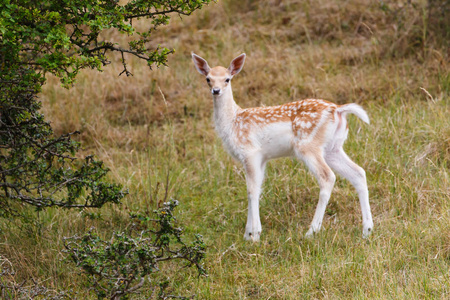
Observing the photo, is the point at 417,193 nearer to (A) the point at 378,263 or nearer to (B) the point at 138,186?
(A) the point at 378,263

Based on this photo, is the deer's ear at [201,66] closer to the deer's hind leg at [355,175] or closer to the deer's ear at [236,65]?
the deer's ear at [236,65]

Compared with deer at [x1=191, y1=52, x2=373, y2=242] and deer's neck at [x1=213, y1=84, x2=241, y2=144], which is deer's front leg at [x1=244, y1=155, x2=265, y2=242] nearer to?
deer at [x1=191, y1=52, x2=373, y2=242]

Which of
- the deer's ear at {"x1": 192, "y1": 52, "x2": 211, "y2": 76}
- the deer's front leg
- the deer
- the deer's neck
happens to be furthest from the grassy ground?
the deer's ear at {"x1": 192, "y1": 52, "x2": 211, "y2": 76}

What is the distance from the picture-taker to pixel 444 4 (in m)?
8.56

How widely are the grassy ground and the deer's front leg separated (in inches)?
5.6

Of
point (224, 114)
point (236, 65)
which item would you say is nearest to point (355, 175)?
point (224, 114)

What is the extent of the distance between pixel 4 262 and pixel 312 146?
9.70ft

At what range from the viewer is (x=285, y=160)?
6.83 meters

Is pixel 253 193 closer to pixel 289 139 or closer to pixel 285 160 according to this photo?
pixel 289 139

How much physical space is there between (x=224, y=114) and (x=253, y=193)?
0.94 m

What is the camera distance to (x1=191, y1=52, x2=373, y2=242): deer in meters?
5.57

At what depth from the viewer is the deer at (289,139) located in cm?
557

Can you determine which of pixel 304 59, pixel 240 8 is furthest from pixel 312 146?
pixel 240 8

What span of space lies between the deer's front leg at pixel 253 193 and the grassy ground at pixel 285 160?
0.47 ft
